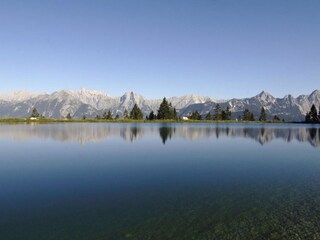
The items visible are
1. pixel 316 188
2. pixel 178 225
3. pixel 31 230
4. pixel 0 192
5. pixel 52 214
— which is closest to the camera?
pixel 31 230

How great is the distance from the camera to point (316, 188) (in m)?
30.2

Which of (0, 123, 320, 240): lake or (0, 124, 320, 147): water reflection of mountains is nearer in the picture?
(0, 123, 320, 240): lake

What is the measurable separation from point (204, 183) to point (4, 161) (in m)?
29.1

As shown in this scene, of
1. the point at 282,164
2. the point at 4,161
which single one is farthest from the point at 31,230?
the point at 282,164

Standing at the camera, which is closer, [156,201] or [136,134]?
[156,201]

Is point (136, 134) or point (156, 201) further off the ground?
point (136, 134)

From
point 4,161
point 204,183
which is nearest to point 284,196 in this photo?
point 204,183

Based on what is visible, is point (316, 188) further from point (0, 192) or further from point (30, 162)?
point (30, 162)

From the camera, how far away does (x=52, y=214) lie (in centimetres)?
2109

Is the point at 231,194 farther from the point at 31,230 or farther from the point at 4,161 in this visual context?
the point at 4,161

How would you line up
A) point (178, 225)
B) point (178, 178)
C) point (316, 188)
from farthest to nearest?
point (178, 178) < point (316, 188) < point (178, 225)

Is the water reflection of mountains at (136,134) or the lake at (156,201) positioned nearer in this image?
the lake at (156,201)

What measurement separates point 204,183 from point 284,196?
7.68 m

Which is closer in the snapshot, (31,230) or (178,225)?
(31,230)
